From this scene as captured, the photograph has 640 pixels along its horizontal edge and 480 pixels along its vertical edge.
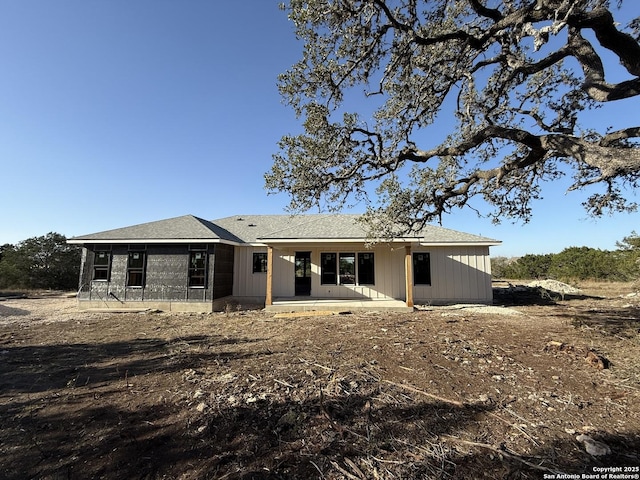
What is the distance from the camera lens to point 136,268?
13391 mm

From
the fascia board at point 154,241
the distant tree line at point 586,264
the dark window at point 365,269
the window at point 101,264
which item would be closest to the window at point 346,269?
the dark window at point 365,269

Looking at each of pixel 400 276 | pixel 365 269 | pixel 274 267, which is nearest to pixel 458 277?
pixel 400 276

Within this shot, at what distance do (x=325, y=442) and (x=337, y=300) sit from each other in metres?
10.4

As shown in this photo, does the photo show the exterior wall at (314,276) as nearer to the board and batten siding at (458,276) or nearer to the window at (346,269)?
the window at (346,269)

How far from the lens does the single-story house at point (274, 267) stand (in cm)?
1295

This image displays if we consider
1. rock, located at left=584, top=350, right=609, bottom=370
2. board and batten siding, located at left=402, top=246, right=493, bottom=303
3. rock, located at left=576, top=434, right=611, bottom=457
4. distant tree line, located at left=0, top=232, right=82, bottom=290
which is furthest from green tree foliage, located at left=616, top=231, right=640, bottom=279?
distant tree line, located at left=0, top=232, right=82, bottom=290

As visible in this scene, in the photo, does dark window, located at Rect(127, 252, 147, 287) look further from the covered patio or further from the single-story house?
the covered patio

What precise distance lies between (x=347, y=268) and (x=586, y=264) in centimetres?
2078

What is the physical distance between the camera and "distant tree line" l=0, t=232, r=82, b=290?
22797 millimetres

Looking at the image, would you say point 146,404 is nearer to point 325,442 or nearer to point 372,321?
point 325,442

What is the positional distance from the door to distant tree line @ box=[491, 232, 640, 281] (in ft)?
63.6

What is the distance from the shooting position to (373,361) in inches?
212

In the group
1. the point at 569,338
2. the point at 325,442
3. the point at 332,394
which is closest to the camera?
the point at 325,442

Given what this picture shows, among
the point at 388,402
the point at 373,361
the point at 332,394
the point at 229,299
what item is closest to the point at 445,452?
the point at 388,402
